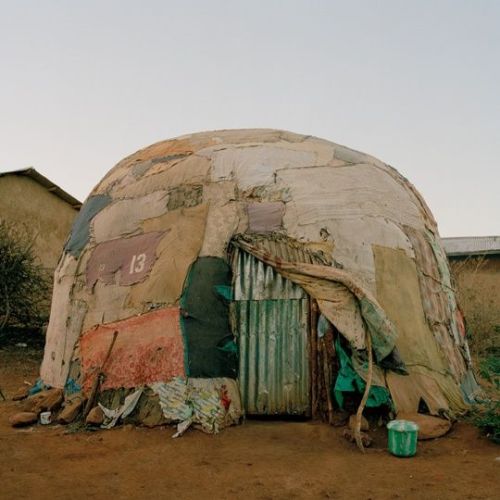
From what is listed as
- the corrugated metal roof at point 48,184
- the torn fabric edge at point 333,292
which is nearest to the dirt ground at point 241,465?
the torn fabric edge at point 333,292

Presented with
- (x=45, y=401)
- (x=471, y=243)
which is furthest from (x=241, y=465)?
(x=471, y=243)

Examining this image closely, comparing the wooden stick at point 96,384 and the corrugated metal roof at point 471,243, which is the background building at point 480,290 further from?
the wooden stick at point 96,384

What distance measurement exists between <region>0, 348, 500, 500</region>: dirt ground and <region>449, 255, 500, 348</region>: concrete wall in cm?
839

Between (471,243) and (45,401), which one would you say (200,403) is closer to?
(45,401)

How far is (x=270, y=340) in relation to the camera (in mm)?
5637

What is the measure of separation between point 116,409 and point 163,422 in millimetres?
565

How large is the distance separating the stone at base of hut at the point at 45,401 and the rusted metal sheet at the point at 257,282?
233 cm

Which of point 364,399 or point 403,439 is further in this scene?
point 364,399

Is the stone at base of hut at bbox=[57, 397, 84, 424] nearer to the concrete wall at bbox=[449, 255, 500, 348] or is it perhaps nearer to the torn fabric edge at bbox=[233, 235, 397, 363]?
A: the torn fabric edge at bbox=[233, 235, 397, 363]

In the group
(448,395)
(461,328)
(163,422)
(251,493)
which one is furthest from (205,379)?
(461,328)

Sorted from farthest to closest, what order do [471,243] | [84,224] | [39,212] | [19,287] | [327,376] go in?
[471,243] → [39,212] → [19,287] → [84,224] → [327,376]

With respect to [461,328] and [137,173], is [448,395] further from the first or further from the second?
[137,173]

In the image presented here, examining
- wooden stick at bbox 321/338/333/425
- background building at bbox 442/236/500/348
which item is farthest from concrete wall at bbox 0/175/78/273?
background building at bbox 442/236/500/348

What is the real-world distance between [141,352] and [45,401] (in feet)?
4.54
